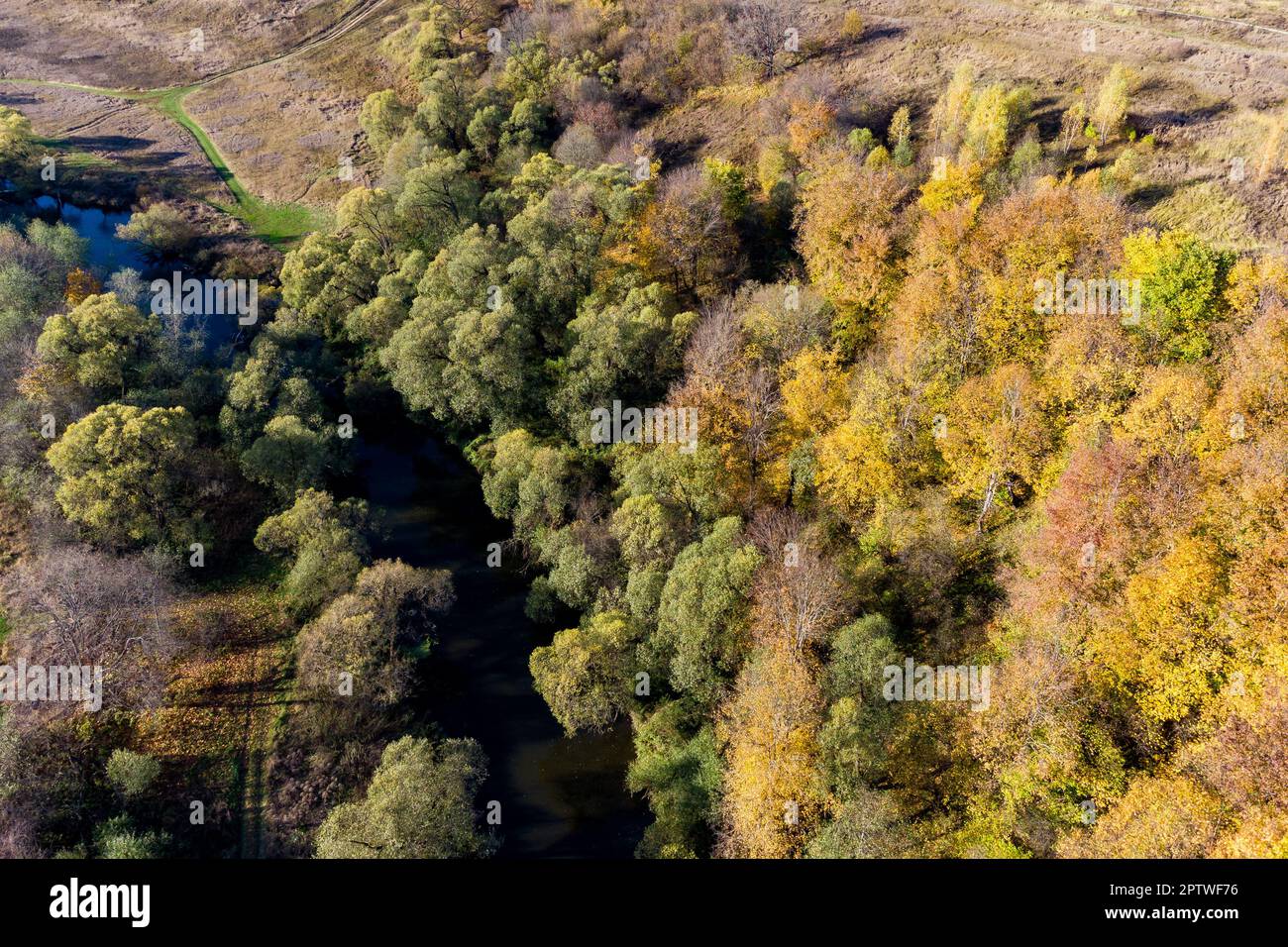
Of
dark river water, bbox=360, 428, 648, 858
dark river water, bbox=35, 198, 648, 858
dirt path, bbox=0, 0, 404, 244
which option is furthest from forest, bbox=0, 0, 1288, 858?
dirt path, bbox=0, 0, 404, 244

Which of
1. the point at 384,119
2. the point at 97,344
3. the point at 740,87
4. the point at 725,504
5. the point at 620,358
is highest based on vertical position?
the point at 740,87

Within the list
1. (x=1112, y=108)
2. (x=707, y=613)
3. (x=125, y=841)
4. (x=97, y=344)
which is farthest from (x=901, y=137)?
(x=125, y=841)

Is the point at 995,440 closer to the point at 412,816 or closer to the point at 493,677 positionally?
the point at 493,677

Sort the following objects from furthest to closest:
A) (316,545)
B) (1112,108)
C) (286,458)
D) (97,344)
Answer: (1112,108) < (97,344) < (286,458) < (316,545)

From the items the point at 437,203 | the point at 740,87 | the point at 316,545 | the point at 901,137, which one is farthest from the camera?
the point at 740,87

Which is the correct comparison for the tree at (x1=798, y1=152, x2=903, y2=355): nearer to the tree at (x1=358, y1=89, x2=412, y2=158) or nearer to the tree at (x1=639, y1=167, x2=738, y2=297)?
the tree at (x1=639, y1=167, x2=738, y2=297)

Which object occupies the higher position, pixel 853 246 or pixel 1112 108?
pixel 1112 108
